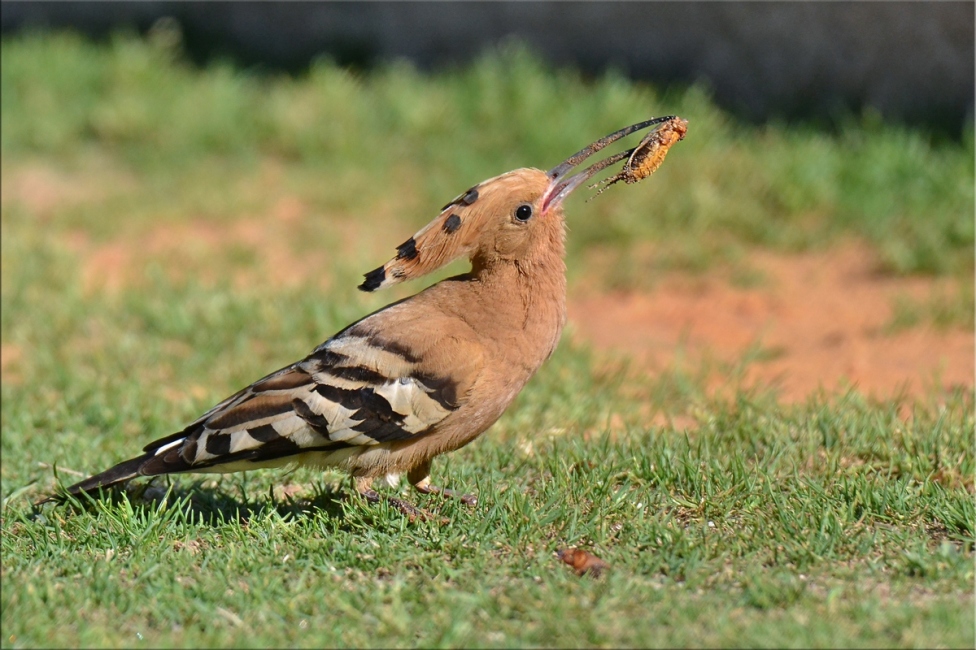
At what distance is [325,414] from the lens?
3734mm

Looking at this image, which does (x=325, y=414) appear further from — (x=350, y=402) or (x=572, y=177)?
(x=572, y=177)

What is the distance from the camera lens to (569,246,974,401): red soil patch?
568cm

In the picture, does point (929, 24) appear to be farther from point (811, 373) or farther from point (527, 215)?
point (527, 215)

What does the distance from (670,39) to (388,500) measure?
575 centimetres

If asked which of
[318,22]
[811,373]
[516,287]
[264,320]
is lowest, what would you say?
[811,373]

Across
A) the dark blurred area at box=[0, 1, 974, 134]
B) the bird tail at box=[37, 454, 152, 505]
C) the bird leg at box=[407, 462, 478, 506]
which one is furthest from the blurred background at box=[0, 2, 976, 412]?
the bird leg at box=[407, 462, 478, 506]

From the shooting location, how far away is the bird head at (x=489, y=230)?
3828 mm

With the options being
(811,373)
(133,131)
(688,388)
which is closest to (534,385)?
(688,388)

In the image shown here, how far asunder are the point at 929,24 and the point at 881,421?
4.08m

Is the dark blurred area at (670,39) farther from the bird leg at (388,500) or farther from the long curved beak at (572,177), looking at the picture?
the bird leg at (388,500)

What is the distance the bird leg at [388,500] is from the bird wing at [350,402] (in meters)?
0.19

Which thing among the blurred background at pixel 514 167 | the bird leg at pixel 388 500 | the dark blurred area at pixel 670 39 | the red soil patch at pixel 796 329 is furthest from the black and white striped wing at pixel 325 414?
the dark blurred area at pixel 670 39

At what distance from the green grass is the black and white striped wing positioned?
0.64ft

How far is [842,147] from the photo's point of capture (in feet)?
25.3
